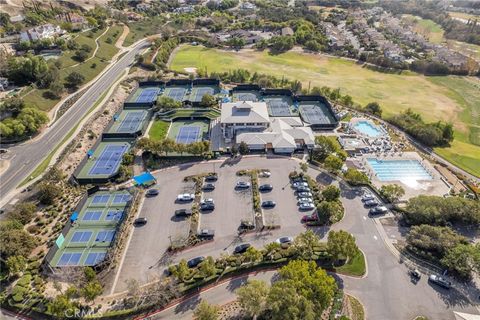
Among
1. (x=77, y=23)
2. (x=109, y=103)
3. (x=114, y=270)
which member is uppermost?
(x=77, y=23)

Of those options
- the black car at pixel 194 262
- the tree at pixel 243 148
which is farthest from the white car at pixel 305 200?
the black car at pixel 194 262

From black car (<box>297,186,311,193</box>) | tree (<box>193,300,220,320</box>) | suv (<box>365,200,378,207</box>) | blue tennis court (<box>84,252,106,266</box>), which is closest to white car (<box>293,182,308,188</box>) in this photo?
black car (<box>297,186,311,193</box>)

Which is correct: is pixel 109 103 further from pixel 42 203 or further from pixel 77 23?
pixel 77 23

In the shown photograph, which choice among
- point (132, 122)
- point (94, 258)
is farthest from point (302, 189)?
point (132, 122)

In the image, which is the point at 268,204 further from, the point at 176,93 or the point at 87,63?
the point at 87,63

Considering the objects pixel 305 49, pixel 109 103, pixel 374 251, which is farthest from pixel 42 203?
pixel 305 49

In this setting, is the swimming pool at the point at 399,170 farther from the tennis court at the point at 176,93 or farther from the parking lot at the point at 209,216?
the tennis court at the point at 176,93
